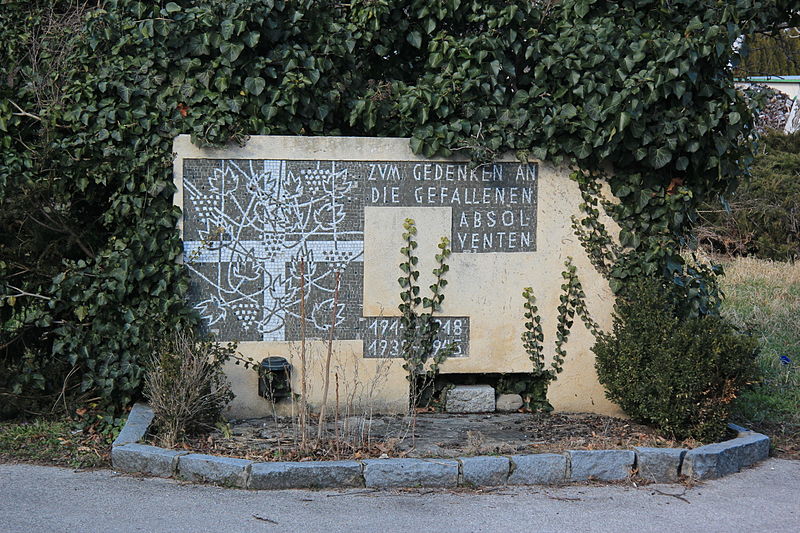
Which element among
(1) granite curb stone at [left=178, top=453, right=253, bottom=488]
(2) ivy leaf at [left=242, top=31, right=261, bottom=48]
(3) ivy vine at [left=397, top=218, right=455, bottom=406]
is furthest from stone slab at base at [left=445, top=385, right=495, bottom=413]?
(2) ivy leaf at [left=242, top=31, right=261, bottom=48]

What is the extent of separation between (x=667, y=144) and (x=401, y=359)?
2.73 meters

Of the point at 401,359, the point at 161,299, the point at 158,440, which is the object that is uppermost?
the point at 161,299

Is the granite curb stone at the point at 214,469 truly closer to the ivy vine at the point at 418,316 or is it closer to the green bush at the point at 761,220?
the ivy vine at the point at 418,316

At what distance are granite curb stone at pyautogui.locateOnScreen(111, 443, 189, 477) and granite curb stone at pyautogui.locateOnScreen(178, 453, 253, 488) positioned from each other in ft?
0.24

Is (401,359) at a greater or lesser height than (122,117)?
lesser

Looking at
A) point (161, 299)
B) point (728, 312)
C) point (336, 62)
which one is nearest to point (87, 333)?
point (161, 299)

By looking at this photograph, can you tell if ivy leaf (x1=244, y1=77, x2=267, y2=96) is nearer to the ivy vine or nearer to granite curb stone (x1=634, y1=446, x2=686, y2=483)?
the ivy vine

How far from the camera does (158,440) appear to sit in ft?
20.1

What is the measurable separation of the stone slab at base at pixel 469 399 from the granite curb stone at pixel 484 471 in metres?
Result: 1.59

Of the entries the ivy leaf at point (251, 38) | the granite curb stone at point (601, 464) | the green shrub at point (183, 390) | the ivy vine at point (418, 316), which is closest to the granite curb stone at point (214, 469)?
the green shrub at point (183, 390)

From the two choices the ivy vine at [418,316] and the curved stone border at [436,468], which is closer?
the curved stone border at [436,468]

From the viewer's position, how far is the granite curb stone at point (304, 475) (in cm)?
556

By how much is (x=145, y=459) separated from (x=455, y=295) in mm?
2796

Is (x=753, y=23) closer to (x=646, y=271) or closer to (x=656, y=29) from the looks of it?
(x=656, y=29)
